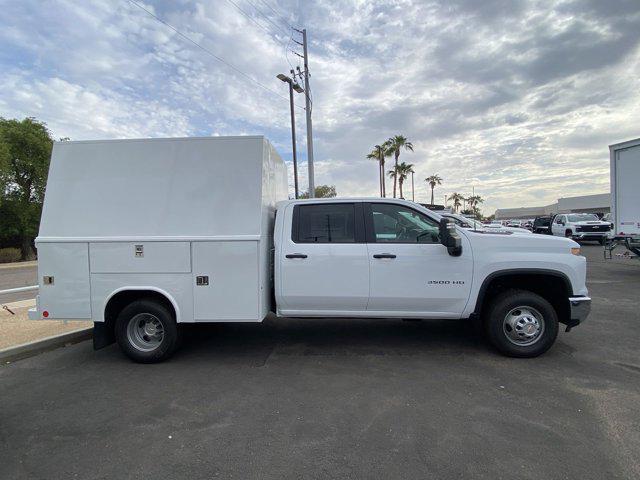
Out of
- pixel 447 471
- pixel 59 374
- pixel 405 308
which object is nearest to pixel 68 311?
pixel 59 374

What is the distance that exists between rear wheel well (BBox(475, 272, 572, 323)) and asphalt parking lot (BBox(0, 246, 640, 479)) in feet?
2.02

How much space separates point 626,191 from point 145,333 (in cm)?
1209

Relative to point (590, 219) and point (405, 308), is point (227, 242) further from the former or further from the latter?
point (590, 219)

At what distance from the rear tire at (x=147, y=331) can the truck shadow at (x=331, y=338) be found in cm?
40

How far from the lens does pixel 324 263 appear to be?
4.74 m

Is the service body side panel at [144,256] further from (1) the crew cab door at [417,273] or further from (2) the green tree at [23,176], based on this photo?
(2) the green tree at [23,176]

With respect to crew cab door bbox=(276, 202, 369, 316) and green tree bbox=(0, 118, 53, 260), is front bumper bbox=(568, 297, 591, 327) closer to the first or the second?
crew cab door bbox=(276, 202, 369, 316)

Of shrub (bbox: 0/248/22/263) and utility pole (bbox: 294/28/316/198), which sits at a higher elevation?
utility pole (bbox: 294/28/316/198)

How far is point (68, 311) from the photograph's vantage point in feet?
15.8

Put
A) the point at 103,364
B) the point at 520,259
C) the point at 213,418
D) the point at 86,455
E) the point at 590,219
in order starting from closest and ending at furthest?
1. the point at 86,455
2. the point at 213,418
3. the point at 520,259
4. the point at 103,364
5. the point at 590,219

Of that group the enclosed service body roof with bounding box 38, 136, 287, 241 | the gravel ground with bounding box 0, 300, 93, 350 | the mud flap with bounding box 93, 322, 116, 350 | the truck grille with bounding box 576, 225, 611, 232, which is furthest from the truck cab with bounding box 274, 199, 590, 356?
the truck grille with bounding box 576, 225, 611, 232

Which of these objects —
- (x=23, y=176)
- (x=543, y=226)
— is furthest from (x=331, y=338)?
(x=23, y=176)

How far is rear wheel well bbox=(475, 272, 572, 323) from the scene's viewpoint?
4.70 meters

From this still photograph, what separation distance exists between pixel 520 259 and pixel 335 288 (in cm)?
226
